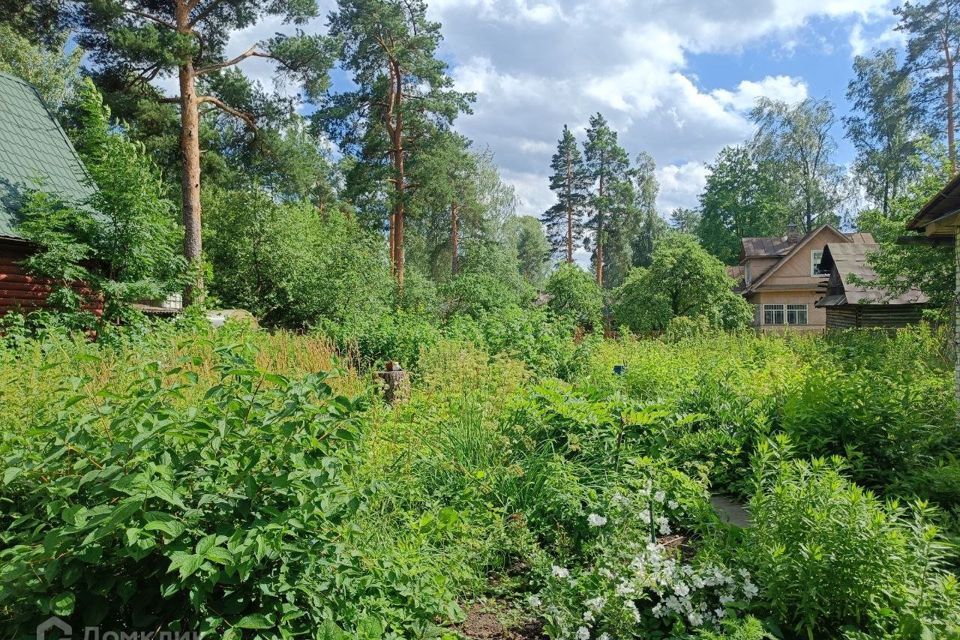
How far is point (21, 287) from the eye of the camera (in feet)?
31.8

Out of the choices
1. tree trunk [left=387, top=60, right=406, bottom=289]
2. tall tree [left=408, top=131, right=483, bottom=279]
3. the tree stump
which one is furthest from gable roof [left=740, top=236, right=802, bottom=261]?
the tree stump

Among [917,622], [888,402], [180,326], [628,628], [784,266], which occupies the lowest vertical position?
[628,628]

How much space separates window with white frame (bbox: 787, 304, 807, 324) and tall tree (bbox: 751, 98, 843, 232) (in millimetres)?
8079

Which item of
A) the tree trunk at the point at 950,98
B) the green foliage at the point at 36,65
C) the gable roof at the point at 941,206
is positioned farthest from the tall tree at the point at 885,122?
the green foliage at the point at 36,65

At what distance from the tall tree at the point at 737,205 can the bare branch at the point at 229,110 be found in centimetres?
3144

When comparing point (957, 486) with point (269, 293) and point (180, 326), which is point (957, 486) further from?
point (269, 293)

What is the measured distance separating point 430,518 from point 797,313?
109 ft

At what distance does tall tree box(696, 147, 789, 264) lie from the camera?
35312 millimetres

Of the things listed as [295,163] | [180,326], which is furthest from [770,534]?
[295,163]

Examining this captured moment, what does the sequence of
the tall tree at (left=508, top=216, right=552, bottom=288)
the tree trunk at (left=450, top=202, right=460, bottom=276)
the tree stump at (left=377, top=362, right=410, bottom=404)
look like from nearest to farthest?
the tree stump at (left=377, top=362, right=410, bottom=404) < the tree trunk at (left=450, top=202, right=460, bottom=276) < the tall tree at (left=508, top=216, right=552, bottom=288)

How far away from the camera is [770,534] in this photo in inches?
96.7

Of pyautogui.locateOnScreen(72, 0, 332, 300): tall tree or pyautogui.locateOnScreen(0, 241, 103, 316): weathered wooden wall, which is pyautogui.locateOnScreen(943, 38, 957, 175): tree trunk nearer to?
pyautogui.locateOnScreen(72, 0, 332, 300): tall tree

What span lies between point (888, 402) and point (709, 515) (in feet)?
8.36

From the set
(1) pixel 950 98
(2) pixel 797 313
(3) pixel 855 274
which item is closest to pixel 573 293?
(3) pixel 855 274
